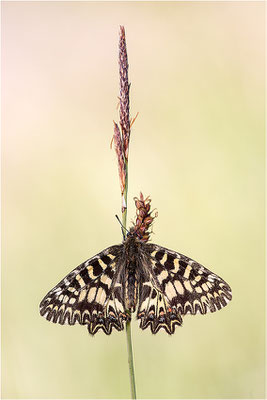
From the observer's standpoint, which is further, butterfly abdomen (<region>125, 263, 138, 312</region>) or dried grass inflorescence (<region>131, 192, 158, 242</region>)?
butterfly abdomen (<region>125, 263, 138, 312</region>)

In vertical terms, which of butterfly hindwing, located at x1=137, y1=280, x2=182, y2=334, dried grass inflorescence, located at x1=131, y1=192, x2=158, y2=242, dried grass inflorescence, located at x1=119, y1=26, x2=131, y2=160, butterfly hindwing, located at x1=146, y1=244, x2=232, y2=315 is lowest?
butterfly hindwing, located at x1=137, y1=280, x2=182, y2=334

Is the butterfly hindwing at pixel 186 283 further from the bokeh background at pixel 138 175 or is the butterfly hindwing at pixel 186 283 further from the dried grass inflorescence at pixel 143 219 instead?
the bokeh background at pixel 138 175

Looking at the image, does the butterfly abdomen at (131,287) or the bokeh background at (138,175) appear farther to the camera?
the bokeh background at (138,175)

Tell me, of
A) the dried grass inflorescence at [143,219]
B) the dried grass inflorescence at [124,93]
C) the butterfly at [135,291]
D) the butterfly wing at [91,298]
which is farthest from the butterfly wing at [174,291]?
the dried grass inflorescence at [124,93]

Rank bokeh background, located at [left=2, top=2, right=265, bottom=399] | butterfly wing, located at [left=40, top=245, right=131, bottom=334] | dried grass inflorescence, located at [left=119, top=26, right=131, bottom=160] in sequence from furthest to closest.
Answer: bokeh background, located at [left=2, top=2, right=265, bottom=399] < butterfly wing, located at [left=40, top=245, right=131, bottom=334] < dried grass inflorescence, located at [left=119, top=26, right=131, bottom=160]

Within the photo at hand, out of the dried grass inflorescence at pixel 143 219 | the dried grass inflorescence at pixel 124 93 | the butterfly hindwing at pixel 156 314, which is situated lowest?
the butterfly hindwing at pixel 156 314

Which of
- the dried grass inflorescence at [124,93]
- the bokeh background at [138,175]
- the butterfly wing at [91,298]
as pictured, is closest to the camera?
the dried grass inflorescence at [124,93]

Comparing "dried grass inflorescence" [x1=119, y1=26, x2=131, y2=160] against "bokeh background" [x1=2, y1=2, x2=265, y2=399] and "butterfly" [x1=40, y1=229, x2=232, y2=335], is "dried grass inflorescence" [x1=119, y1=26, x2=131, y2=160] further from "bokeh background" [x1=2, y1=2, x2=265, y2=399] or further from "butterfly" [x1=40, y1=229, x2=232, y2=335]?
"bokeh background" [x1=2, y1=2, x2=265, y2=399]

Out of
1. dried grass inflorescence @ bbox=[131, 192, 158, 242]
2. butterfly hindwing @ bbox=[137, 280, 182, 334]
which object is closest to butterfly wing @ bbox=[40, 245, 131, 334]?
butterfly hindwing @ bbox=[137, 280, 182, 334]

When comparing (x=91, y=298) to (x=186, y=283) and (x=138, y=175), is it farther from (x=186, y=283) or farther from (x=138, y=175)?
(x=138, y=175)
